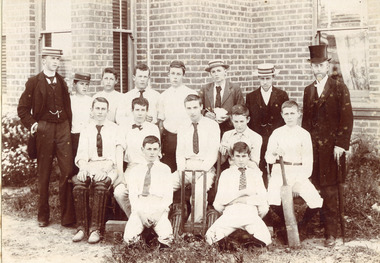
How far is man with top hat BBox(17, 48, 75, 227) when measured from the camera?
620cm

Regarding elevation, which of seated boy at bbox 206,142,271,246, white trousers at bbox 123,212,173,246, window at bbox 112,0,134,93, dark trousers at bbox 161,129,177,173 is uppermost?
window at bbox 112,0,134,93

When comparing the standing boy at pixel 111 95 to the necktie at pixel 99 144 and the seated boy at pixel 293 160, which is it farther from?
the seated boy at pixel 293 160

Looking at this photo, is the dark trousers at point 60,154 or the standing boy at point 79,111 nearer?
the dark trousers at point 60,154

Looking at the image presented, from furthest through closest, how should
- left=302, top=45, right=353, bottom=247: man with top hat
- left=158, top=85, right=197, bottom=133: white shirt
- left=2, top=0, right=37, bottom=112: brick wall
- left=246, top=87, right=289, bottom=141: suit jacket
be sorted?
left=2, top=0, right=37, bottom=112: brick wall < left=158, top=85, right=197, bottom=133: white shirt < left=246, top=87, right=289, bottom=141: suit jacket < left=302, top=45, right=353, bottom=247: man with top hat

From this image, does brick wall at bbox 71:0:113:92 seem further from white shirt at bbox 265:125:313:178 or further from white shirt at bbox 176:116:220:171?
white shirt at bbox 265:125:313:178

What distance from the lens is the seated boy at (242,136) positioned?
5.75m

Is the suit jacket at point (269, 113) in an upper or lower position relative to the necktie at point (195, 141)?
upper

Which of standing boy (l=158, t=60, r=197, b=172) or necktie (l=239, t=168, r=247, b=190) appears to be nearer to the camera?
necktie (l=239, t=168, r=247, b=190)

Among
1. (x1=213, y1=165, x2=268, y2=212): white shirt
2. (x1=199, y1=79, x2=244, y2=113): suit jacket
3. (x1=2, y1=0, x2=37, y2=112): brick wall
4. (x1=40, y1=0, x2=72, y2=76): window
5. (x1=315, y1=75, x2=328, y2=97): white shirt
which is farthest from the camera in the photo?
(x1=2, y1=0, x2=37, y2=112): brick wall

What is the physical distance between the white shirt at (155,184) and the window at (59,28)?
3001 mm

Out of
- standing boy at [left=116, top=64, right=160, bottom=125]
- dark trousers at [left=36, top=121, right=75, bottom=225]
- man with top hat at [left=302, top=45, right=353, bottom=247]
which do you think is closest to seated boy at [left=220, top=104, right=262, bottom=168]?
man with top hat at [left=302, top=45, right=353, bottom=247]

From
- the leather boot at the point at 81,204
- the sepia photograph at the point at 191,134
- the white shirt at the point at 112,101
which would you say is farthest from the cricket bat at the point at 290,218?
the white shirt at the point at 112,101

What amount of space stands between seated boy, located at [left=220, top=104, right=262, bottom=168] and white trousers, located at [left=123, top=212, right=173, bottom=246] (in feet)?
3.54

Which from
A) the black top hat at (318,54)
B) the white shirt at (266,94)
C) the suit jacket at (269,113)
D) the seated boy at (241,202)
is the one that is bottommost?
the seated boy at (241,202)
